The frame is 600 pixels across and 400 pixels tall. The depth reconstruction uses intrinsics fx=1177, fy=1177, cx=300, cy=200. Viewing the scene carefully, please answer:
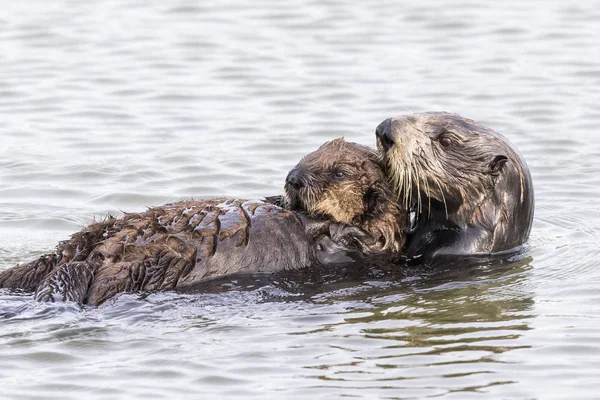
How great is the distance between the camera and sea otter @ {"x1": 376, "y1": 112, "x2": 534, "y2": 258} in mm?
7141

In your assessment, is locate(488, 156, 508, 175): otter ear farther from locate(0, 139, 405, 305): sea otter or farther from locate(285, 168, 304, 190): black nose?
locate(285, 168, 304, 190): black nose

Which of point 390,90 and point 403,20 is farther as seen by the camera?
point 403,20

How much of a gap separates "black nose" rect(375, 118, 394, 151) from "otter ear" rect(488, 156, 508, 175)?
64 centimetres

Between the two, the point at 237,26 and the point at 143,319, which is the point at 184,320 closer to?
the point at 143,319

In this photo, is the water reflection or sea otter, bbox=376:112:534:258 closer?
the water reflection

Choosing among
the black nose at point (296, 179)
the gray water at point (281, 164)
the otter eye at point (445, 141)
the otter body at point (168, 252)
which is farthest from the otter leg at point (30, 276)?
the otter eye at point (445, 141)

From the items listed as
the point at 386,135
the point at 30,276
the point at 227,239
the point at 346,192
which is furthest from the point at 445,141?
the point at 30,276

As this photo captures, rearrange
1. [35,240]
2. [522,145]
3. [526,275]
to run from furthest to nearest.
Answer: [522,145], [35,240], [526,275]

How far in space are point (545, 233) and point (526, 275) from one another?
3.78 feet

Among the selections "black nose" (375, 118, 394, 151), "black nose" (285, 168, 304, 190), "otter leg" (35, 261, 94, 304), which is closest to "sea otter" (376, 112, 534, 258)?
"black nose" (375, 118, 394, 151)

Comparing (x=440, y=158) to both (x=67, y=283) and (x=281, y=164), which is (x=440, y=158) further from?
(x=281, y=164)

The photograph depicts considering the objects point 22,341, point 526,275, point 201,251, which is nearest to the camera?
point 22,341

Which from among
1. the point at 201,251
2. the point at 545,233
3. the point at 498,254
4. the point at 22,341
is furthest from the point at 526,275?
the point at 22,341

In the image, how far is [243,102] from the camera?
465 inches
